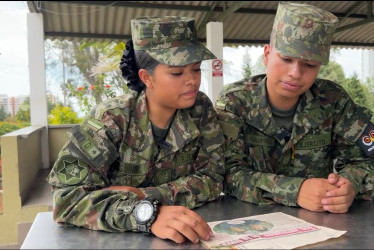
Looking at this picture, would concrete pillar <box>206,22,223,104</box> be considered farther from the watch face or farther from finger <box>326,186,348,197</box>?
the watch face

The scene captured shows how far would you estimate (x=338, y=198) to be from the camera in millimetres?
1367

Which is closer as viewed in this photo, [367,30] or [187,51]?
[187,51]

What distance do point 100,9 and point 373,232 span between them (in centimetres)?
516

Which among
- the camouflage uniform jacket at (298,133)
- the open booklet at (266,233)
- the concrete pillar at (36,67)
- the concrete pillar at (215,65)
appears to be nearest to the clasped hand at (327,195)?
A: the open booklet at (266,233)

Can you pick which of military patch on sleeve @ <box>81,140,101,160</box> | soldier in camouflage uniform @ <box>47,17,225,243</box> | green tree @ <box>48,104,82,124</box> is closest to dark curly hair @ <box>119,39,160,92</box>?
soldier in camouflage uniform @ <box>47,17,225,243</box>

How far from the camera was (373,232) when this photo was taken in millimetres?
1151

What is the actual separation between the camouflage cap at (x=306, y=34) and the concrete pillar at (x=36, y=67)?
3.94 metres

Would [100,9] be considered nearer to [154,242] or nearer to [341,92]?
[341,92]

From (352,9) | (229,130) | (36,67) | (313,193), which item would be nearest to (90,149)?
(229,130)

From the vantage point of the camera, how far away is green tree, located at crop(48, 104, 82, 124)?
5.77 metres

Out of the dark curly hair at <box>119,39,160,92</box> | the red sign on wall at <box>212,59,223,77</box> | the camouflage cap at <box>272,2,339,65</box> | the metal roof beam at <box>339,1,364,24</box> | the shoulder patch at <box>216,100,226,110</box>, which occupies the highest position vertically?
the metal roof beam at <box>339,1,364,24</box>

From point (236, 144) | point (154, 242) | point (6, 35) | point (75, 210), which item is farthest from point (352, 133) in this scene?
point (6, 35)

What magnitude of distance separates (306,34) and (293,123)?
42 cm

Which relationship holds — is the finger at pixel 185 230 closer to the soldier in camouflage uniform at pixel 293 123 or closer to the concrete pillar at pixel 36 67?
the soldier in camouflage uniform at pixel 293 123
